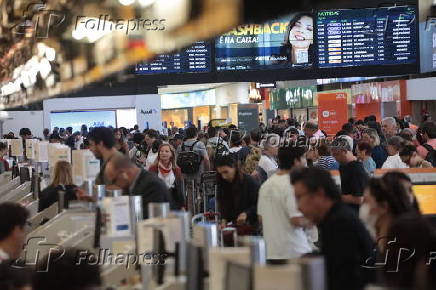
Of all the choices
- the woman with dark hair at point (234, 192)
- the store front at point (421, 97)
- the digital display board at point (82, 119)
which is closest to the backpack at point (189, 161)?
the woman with dark hair at point (234, 192)

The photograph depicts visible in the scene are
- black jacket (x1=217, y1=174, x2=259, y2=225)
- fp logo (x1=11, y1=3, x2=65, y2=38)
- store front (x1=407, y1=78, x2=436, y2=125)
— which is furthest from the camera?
store front (x1=407, y1=78, x2=436, y2=125)

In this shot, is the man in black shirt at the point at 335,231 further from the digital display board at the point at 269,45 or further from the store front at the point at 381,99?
the store front at the point at 381,99

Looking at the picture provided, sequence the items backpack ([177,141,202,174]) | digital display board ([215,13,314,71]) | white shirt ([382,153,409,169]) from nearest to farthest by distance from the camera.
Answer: white shirt ([382,153,409,169])
backpack ([177,141,202,174])
digital display board ([215,13,314,71])

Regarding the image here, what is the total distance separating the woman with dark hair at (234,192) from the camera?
7082 mm

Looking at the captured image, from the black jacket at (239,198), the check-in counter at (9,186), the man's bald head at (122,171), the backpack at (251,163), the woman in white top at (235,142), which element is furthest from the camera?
the woman in white top at (235,142)

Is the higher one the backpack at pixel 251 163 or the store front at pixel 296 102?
the store front at pixel 296 102

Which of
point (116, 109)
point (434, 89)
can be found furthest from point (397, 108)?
point (116, 109)

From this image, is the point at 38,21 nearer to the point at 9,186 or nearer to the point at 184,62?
the point at 184,62

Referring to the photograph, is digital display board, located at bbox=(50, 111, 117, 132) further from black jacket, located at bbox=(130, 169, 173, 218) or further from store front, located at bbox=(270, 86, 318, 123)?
black jacket, located at bbox=(130, 169, 173, 218)

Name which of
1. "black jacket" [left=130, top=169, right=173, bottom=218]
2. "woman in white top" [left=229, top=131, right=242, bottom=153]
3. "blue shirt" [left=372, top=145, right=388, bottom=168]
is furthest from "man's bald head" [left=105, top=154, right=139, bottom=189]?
"woman in white top" [left=229, top=131, right=242, bottom=153]

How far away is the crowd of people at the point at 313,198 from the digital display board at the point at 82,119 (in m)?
10.0

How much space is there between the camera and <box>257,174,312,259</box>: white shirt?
231 inches

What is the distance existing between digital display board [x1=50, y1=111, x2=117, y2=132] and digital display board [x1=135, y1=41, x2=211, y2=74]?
655 centimetres

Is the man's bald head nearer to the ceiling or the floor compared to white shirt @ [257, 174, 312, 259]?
nearer to the ceiling
